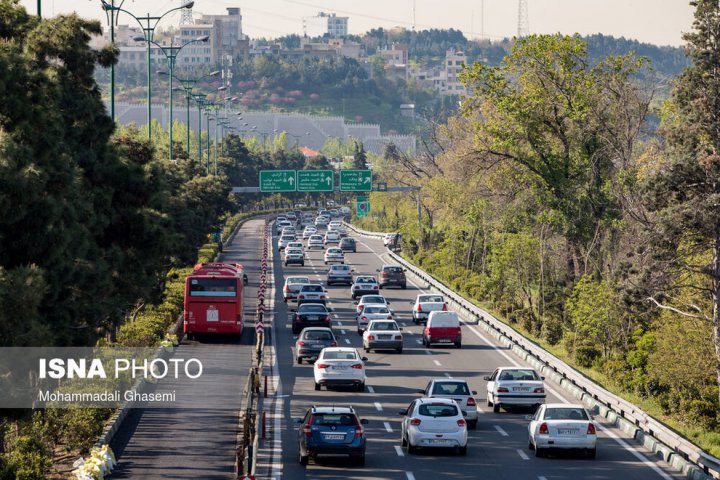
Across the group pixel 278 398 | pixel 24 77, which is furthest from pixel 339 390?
pixel 24 77

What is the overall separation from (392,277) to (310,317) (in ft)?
77.2

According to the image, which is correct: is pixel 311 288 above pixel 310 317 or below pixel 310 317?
below

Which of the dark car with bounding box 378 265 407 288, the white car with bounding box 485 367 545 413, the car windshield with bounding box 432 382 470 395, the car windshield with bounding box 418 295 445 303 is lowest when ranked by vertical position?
the dark car with bounding box 378 265 407 288

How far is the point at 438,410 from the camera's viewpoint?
27.3m

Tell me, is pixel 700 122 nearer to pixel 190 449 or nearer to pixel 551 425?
pixel 551 425

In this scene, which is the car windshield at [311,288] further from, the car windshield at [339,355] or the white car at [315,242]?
the white car at [315,242]

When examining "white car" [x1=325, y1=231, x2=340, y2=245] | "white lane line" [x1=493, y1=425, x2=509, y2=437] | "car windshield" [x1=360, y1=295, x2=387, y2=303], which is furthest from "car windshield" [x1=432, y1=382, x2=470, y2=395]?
"white car" [x1=325, y1=231, x2=340, y2=245]

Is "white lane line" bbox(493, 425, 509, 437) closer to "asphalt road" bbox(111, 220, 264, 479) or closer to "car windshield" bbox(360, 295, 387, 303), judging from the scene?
"asphalt road" bbox(111, 220, 264, 479)

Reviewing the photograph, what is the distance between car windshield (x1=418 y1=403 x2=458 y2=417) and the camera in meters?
27.3

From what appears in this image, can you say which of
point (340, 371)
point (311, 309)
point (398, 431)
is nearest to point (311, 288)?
point (311, 309)

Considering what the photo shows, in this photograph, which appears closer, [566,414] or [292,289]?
[566,414]

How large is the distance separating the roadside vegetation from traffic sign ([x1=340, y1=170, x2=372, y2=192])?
19.9 metres

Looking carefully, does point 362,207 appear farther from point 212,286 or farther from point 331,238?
point 212,286

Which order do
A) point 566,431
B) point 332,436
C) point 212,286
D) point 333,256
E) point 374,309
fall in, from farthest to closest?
point 333,256 → point 374,309 → point 212,286 → point 566,431 → point 332,436
